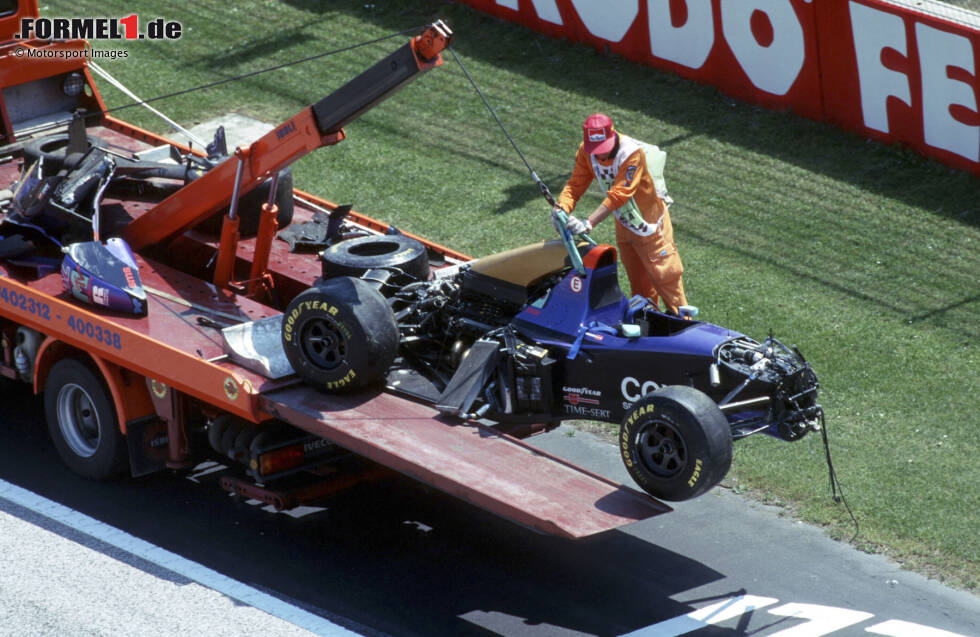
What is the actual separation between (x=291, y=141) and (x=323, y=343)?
1.77 meters

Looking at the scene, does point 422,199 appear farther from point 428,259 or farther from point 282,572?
point 282,572

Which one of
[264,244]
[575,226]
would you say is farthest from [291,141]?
[575,226]

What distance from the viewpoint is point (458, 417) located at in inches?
357

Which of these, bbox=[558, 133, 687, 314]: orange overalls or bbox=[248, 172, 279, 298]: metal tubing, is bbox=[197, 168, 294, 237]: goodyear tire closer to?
bbox=[248, 172, 279, 298]: metal tubing

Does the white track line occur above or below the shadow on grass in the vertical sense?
below

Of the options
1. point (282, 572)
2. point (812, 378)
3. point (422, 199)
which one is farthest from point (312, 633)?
point (422, 199)

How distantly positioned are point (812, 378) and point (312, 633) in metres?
3.44

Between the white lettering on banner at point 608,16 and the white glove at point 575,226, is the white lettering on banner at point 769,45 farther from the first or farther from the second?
the white glove at point 575,226

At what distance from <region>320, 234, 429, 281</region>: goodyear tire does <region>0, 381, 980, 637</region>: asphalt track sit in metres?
1.61

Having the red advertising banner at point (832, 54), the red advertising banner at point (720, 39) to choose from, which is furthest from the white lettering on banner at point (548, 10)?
the red advertising banner at point (832, 54)

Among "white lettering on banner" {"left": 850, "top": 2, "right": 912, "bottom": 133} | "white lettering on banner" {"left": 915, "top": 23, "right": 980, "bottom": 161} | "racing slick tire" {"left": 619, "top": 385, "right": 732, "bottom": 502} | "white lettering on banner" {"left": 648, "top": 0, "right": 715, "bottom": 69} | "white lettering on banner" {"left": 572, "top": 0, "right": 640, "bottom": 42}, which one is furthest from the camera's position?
"white lettering on banner" {"left": 572, "top": 0, "right": 640, "bottom": 42}

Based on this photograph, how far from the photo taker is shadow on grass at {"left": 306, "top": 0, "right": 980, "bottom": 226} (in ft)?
48.6

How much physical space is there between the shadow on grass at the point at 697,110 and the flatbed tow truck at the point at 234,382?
5065mm

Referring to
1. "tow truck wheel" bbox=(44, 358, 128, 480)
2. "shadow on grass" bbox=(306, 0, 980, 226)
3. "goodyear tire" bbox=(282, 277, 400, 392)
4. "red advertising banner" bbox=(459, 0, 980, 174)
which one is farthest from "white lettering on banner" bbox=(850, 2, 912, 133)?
"tow truck wheel" bbox=(44, 358, 128, 480)
